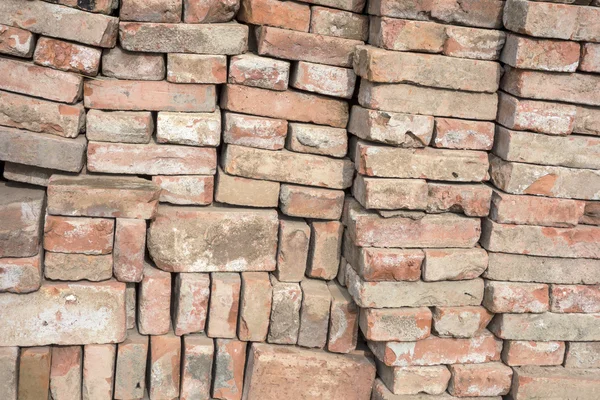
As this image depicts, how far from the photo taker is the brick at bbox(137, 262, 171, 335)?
418cm

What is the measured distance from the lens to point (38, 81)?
Answer: 159 inches

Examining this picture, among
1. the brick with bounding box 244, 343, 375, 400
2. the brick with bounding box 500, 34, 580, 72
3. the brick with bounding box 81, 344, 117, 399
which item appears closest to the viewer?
the brick with bounding box 500, 34, 580, 72

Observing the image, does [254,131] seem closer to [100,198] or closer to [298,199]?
[298,199]

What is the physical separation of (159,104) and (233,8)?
1.94 ft

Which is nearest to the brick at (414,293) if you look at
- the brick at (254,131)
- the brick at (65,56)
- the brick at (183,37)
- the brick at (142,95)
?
the brick at (254,131)

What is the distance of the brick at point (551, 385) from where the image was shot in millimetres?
4273

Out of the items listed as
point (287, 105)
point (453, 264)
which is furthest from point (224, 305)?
point (453, 264)

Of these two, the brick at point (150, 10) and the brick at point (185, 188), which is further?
the brick at point (185, 188)

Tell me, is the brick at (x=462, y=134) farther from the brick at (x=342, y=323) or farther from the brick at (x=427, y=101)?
the brick at (x=342, y=323)

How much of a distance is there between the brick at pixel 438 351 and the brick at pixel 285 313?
1.41 ft

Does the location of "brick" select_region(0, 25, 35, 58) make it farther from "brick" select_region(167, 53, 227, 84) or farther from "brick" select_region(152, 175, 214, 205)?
"brick" select_region(152, 175, 214, 205)

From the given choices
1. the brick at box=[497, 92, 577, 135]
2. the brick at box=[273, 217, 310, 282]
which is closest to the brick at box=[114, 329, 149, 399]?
the brick at box=[273, 217, 310, 282]

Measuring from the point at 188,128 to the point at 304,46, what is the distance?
694mm

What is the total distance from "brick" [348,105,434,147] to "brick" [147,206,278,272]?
2.26ft
